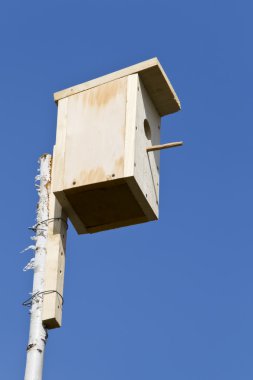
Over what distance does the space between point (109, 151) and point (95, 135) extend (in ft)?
0.50

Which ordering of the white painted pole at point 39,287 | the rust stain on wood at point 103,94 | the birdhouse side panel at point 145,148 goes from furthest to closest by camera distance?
the rust stain on wood at point 103,94 → the birdhouse side panel at point 145,148 → the white painted pole at point 39,287

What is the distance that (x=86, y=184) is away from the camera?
4.87 metres

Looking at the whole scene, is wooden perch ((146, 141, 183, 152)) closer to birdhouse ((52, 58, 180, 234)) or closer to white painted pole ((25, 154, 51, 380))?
birdhouse ((52, 58, 180, 234))

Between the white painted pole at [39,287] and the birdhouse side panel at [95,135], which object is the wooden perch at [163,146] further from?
the white painted pole at [39,287]

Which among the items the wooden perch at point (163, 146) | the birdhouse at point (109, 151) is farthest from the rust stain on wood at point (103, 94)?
the wooden perch at point (163, 146)

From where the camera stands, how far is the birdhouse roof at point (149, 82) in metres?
5.32

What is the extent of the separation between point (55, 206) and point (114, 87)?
2.69ft

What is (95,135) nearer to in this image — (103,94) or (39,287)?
(103,94)

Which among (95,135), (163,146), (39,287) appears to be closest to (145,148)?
(163,146)

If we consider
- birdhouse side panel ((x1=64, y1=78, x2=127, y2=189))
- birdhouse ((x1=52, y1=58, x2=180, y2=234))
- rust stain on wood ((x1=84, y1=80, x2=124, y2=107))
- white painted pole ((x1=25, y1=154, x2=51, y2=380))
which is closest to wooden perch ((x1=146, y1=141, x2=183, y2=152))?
birdhouse ((x1=52, y1=58, x2=180, y2=234))

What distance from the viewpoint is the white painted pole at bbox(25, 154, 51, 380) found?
416cm

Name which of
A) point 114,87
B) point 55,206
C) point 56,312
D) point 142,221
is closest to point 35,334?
point 56,312

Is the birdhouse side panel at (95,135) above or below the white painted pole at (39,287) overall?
above

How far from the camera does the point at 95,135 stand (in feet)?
16.6
